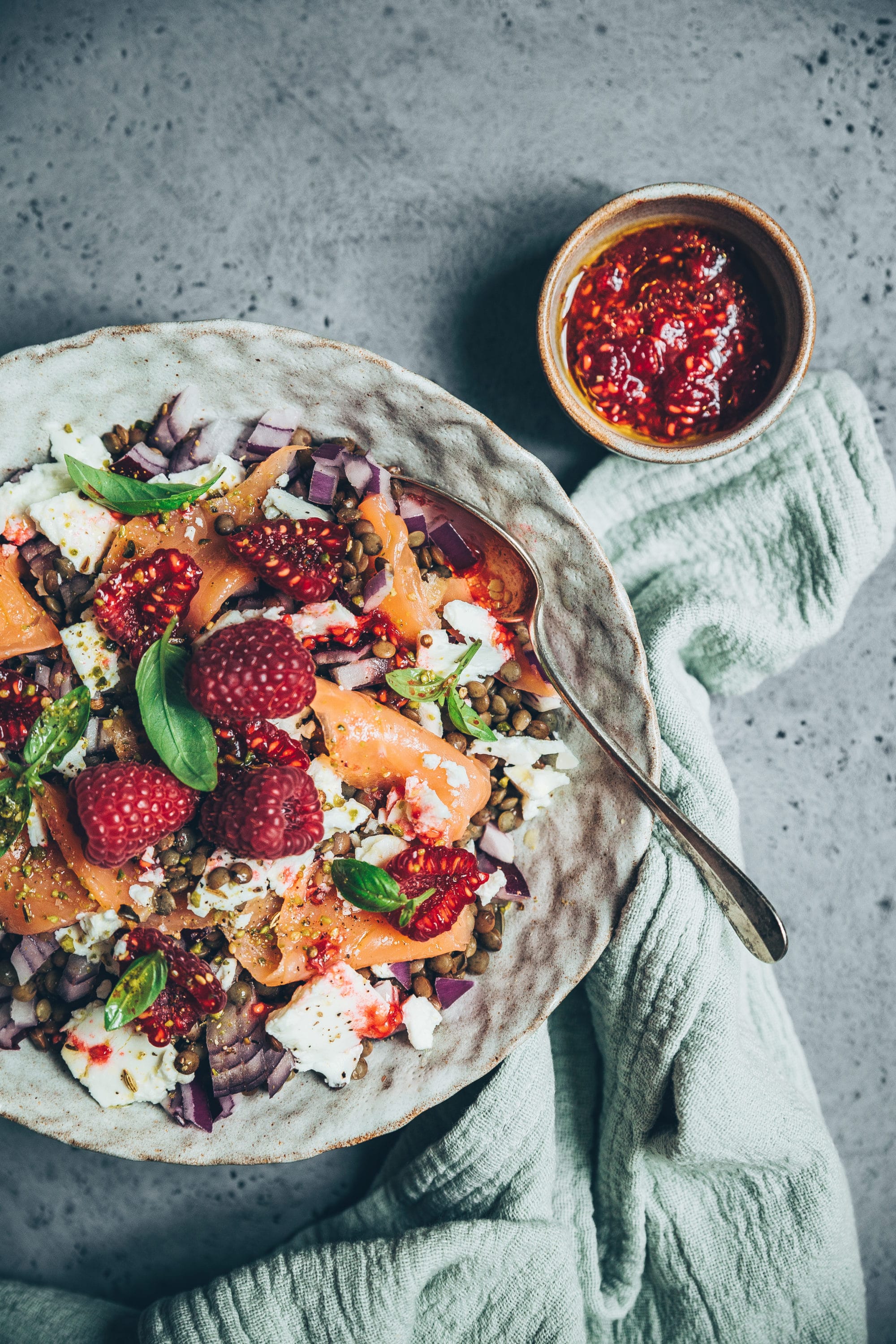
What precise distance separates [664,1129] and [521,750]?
130cm

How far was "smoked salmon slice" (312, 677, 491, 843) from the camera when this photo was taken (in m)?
2.25

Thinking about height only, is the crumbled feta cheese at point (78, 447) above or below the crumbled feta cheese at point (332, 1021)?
above

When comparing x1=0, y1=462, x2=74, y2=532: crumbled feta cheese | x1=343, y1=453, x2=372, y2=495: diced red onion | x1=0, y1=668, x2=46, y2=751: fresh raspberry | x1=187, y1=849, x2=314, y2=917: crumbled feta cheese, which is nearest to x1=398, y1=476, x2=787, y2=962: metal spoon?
x1=343, y1=453, x2=372, y2=495: diced red onion

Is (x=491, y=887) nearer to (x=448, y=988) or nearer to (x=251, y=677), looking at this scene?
(x=448, y=988)

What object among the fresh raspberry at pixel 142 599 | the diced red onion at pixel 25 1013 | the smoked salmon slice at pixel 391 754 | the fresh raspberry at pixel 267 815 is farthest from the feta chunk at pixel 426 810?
the diced red onion at pixel 25 1013

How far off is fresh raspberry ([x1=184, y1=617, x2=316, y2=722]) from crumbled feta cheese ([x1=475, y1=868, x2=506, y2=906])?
0.82m

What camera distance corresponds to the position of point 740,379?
8.33ft

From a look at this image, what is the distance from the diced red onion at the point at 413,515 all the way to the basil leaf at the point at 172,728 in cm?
74

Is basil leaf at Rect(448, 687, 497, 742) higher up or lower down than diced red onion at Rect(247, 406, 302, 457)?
lower down

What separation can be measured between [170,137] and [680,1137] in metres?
3.55

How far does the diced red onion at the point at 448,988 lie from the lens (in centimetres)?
248

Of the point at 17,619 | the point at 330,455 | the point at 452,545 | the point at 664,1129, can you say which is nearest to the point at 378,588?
the point at 452,545

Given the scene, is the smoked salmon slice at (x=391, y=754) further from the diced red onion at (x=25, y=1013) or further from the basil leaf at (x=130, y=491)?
the diced red onion at (x=25, y=1013)

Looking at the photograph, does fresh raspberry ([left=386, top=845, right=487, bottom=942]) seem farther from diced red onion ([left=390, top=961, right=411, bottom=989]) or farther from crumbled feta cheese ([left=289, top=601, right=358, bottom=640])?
crumbled feta cheese ([left=289, top=601, right=358, bottom=640])
